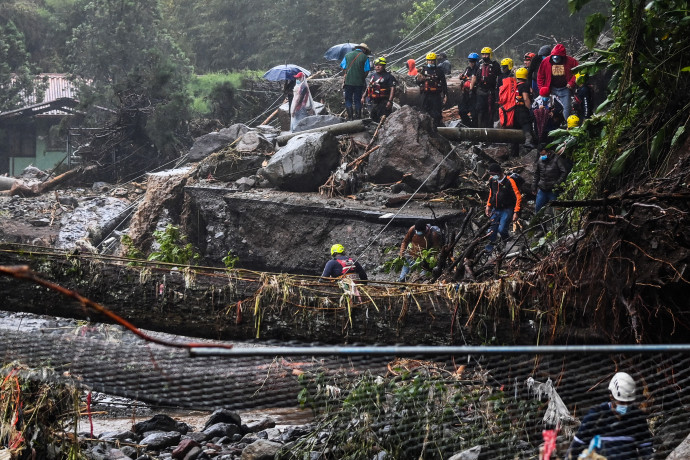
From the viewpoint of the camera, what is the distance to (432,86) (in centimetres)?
1288

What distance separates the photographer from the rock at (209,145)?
15.6 m

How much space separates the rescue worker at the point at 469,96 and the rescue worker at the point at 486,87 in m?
0.10

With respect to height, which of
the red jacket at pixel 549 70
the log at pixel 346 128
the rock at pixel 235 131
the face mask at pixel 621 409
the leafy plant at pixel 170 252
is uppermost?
the red jacket at pixel 549 70

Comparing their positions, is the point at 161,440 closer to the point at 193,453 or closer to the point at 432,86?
the point at 193,453

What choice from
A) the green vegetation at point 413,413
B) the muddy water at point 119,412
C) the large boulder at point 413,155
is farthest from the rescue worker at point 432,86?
the green vegetation at point 413,413

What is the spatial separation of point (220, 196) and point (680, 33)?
8.74 m

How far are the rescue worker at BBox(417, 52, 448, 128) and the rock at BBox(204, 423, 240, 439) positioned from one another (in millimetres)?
8477

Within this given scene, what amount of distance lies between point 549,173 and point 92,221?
32.1 ft

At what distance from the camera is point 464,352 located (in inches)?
93.6

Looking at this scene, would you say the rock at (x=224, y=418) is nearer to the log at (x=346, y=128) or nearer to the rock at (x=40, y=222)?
the log at (x=346, y=128)

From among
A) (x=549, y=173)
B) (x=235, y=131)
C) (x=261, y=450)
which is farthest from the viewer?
(x=235, y=131)

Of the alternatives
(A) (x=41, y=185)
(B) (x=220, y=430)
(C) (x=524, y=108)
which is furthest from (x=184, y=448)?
(A) (x=41, y=185)

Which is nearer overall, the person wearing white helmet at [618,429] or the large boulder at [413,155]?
the person wearing white helmet at [618,429]

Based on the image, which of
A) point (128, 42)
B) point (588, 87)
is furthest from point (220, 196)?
point (128, 42)
